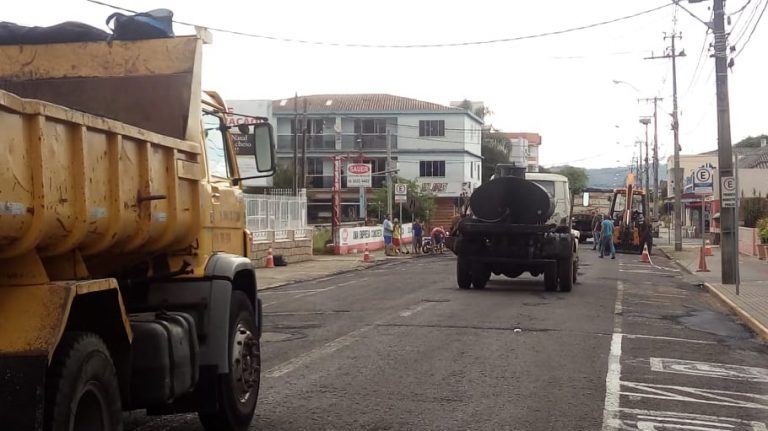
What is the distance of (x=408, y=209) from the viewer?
5416 centimetres

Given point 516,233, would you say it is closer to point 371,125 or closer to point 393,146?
point 393,146

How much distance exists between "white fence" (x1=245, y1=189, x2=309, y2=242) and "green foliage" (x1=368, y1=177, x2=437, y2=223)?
18532 millimetres

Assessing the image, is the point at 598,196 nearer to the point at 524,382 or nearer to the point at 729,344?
the point at 729,344

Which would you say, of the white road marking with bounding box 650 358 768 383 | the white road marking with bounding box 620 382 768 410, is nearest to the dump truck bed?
the white road marking with bounding box 620 382 768 410

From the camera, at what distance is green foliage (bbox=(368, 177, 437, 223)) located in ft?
173

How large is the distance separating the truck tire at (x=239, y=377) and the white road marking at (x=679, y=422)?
286cm

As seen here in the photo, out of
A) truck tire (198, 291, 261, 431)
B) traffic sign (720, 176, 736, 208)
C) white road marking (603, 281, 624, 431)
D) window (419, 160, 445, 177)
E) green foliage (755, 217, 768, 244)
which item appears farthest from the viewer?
window (419, 160, 445, 177)

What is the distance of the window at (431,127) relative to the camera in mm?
65062

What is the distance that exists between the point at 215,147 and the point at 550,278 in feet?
40.5

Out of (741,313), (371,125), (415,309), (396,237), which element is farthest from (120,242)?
(371,125)

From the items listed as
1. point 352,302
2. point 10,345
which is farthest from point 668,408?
point 352,302

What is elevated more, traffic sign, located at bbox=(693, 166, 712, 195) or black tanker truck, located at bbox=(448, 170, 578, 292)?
traffic sign, located at bbox=(693, 166, 712, 195)

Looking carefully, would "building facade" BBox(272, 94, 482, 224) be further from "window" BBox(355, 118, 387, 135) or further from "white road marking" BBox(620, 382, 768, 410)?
"white road marking" BBox(620, 382, 768, 410)

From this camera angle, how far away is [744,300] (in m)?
16.7
